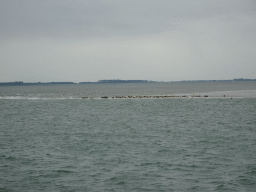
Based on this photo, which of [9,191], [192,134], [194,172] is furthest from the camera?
[192,134]

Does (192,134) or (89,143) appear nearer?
(89,143)

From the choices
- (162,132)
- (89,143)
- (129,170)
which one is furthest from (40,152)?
(162,132)

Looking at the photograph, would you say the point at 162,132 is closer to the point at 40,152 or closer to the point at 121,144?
the point at 121,144

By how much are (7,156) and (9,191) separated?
839 centimetres

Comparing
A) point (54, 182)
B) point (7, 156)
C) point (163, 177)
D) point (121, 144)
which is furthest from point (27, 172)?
point (121, 144)

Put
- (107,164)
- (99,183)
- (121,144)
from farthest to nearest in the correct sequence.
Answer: (121,144) < (107,164) < (99,183)

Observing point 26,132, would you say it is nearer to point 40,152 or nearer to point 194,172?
point 40,152

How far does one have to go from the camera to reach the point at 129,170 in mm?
20078

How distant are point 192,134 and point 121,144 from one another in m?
10.1

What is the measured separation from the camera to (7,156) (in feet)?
80.1

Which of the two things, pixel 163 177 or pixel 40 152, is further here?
pixel 40 152

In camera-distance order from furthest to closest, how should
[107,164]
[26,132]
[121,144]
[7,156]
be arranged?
[26,132] < [121,144] < [7,156] < [107,164]

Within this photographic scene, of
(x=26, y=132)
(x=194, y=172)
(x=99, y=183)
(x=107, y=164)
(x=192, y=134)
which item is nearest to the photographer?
(x=99, y=183)

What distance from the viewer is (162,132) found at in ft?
121
